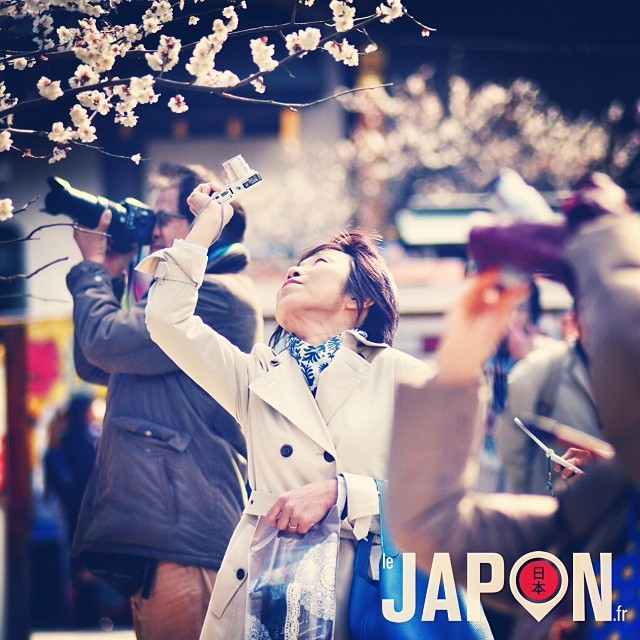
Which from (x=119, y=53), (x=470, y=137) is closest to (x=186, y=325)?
Result: (x=119, y=53)

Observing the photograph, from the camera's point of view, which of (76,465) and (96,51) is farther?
(76,465)

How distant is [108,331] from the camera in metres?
2.56

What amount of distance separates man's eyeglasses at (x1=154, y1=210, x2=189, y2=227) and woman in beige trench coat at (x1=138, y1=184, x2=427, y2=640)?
360mm

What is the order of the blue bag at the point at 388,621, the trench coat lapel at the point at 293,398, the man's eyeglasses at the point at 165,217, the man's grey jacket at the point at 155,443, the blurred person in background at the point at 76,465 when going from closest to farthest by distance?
the blue bag at the point at 388,621 < the trench coat lapel at the point at 293,398 < the man's grey jacket at the point at 155,443 < the man's eyeglasses at the point at 165,217 < the blurred person in background at the point at 76,465

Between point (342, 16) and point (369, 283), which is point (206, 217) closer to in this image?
point (369, 283)

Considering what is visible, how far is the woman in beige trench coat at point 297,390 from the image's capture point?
2.22 meters

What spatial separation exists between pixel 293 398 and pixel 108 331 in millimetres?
601

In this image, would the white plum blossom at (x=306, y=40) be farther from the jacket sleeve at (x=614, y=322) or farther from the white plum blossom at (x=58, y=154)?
the jacket sleeve at (x=614, y=322)

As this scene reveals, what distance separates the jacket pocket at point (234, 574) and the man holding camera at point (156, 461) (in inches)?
12.1

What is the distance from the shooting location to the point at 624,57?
12.9m

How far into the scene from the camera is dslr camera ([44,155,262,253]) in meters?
2.62

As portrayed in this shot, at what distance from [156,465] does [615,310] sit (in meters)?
1.50

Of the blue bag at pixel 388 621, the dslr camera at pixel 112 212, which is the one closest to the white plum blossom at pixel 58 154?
the dslr camera at pixel 112 212

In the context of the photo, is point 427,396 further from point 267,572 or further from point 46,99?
point 46,99
